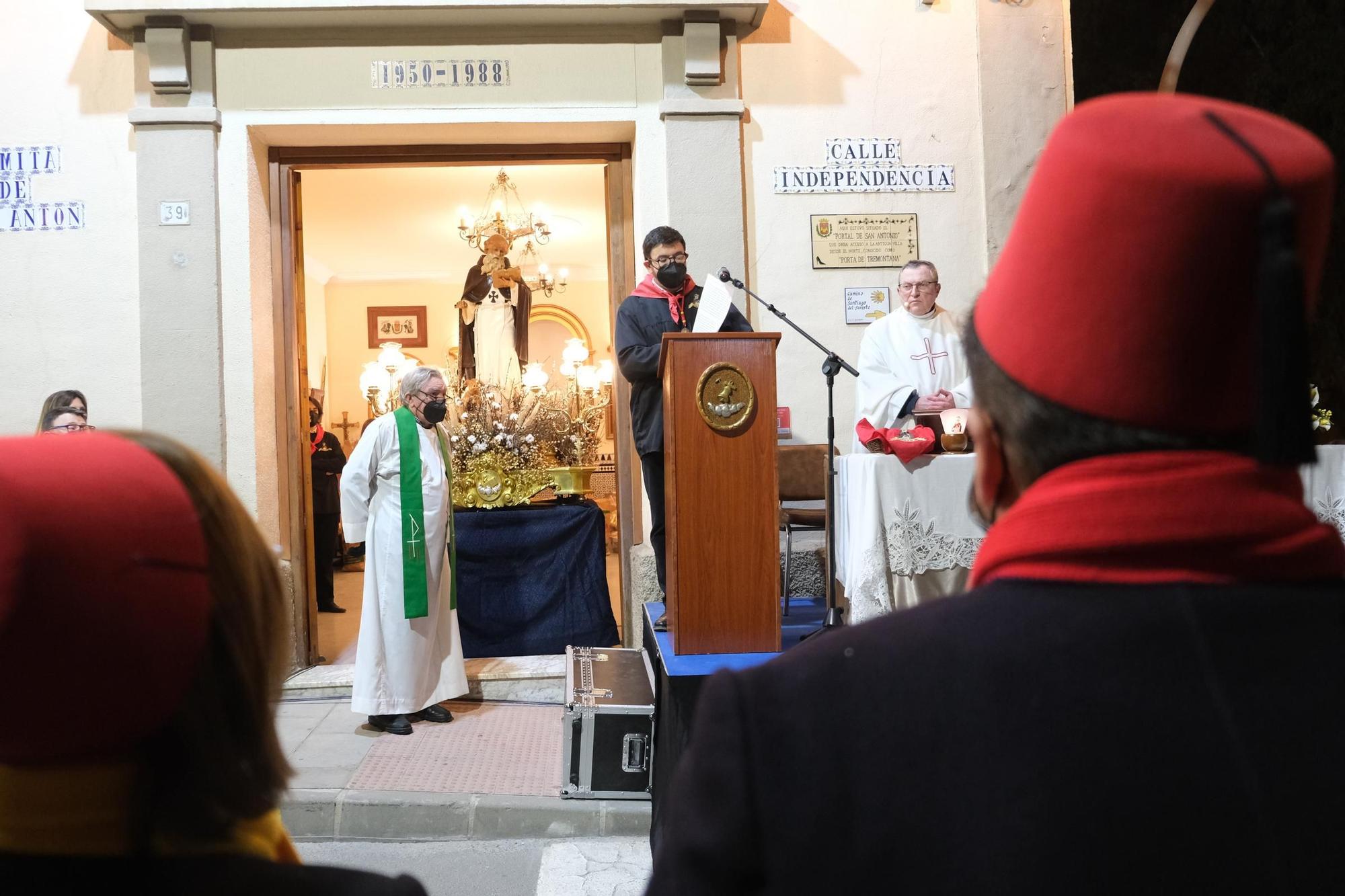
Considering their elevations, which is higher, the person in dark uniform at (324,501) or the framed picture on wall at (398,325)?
the framed picture on wall at (398,325)

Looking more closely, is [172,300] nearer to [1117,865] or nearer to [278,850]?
[278,850]

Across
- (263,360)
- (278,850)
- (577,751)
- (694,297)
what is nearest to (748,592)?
(577,751)

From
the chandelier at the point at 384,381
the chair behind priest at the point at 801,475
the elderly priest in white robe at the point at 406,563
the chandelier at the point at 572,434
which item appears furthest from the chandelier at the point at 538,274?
the chair behind priest at the point at 801,475

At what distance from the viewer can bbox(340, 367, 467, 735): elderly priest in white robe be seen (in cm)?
524

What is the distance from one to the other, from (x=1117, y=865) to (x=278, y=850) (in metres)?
0.73

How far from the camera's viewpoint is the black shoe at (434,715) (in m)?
5.38

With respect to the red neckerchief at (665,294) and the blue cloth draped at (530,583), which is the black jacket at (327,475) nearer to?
the blue cloth draped at (530,583)

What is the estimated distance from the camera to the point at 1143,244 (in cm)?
76

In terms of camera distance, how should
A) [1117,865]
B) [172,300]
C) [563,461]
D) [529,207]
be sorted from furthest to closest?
1. [529,207]
2. [563,461]
3. [172,300]
4. [1117,865]

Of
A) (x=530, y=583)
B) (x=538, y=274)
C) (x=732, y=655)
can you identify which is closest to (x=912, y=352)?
(x=732, y=655)

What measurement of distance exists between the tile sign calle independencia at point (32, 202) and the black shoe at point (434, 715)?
3.29 metres

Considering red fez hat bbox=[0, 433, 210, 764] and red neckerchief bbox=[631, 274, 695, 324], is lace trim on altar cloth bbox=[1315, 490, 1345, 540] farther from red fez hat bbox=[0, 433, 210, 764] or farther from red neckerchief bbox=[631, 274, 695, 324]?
red fez hat bbox=[0, 433, 210, 764]

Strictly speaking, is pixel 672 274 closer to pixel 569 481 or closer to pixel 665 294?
pixel 665 294

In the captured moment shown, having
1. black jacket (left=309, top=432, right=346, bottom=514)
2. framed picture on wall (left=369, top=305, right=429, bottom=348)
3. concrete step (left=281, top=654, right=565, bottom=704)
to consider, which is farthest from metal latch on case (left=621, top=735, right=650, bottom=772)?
framed picture on wall (left=369, top=305, right=429, bottom=348)
